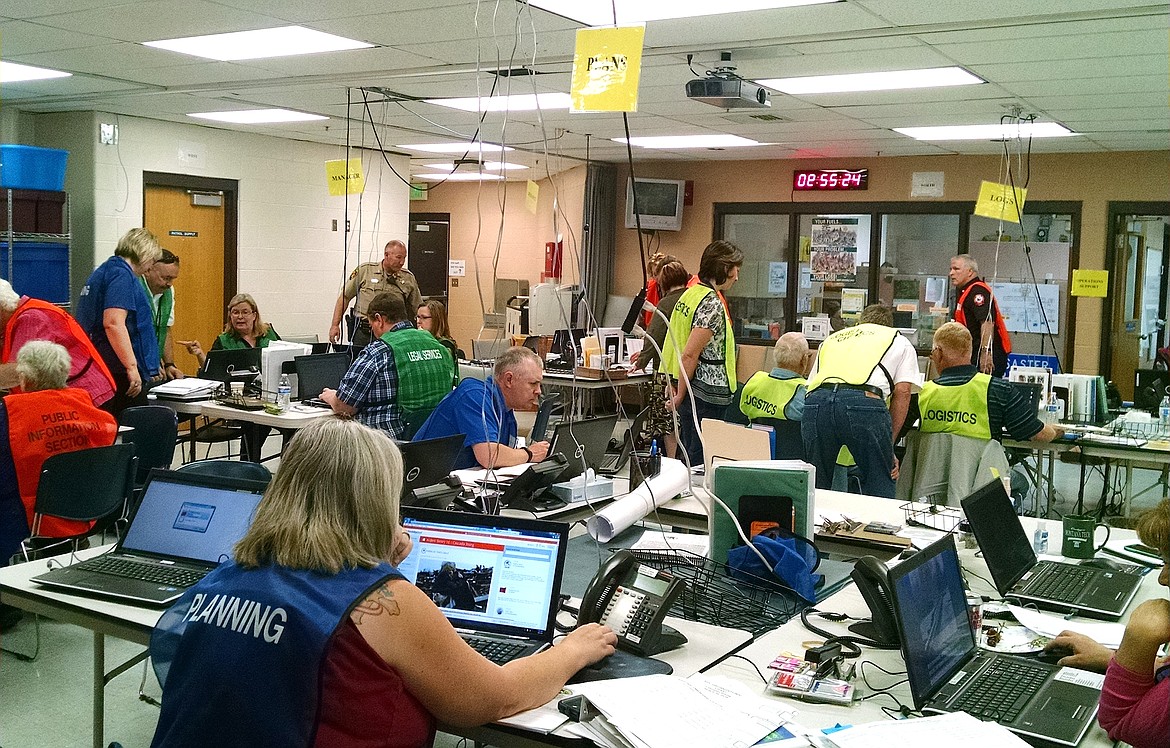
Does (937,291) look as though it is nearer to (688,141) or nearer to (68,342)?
(688,141)

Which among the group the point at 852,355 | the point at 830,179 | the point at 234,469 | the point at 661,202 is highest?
the point at 830,179

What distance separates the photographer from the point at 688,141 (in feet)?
30.6

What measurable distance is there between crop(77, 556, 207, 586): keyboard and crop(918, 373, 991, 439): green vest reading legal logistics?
11.9 ft

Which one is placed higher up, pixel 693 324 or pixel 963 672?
pixel 693 324

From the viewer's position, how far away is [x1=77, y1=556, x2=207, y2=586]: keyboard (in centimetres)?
272

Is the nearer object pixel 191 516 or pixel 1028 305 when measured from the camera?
pixel 191 516

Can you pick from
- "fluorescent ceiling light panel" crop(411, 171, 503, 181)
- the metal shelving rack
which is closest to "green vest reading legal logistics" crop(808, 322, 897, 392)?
the metal shelving rack

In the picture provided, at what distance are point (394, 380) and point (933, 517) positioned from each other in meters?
2.58

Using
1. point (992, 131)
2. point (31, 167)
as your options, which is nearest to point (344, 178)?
point (31, 167)

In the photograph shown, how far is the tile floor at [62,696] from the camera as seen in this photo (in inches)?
134

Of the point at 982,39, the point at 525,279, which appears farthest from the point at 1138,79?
the point at 525,279

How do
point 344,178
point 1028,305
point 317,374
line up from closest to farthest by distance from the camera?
1. point 317,374
2. point 344,178
3. point 1028,305

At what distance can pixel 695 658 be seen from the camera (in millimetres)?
2371

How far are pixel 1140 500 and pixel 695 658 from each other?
21.3 ft
